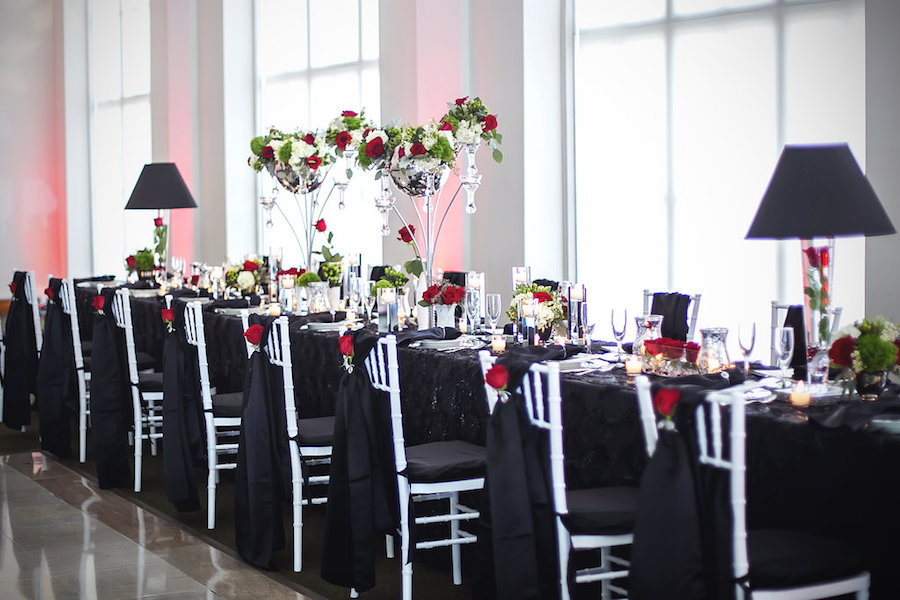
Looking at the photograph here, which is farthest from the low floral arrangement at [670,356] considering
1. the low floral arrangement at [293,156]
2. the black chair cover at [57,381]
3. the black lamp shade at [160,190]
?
the black lamp shade at [160,190]

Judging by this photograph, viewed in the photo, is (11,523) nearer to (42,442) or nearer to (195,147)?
(42,442)

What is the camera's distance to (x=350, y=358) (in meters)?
3.88

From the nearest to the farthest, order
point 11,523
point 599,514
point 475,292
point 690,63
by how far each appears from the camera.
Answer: point 599,514 < point 475,292 < point 11,523 < point 690,63

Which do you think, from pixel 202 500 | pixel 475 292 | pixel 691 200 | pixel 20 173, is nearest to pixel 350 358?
pixel 475 292

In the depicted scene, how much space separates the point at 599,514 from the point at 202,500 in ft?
10.2

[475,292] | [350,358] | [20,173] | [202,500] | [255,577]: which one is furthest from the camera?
[20,173]

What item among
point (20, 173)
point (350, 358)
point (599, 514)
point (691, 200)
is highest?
point (20, 173)

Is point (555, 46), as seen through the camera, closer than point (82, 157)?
Yes

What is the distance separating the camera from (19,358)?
723 centimetres

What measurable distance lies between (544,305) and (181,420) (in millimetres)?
2060

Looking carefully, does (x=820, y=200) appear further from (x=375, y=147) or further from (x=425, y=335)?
(x=375, y=147)

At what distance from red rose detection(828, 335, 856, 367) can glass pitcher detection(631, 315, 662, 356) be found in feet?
2.66

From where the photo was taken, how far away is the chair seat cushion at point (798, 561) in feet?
8.14

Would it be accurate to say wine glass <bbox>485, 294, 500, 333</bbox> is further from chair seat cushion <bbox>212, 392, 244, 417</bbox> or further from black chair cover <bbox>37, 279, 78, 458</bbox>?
black chair cover <bbox>37, 279, 78, 458</bbox>
